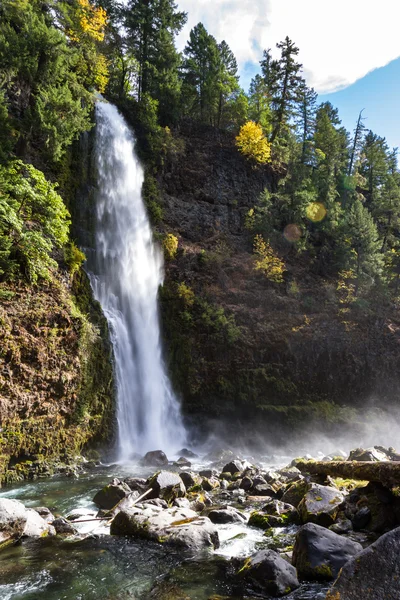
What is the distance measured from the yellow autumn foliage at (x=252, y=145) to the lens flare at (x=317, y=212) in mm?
6137

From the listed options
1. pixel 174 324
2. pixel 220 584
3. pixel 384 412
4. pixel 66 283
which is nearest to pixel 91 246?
pixel 66 283

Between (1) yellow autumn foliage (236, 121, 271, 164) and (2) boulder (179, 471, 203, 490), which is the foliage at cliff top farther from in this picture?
(1) yellow autumn foliage (236, 121, 271, 164)

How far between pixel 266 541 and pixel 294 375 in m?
16.1

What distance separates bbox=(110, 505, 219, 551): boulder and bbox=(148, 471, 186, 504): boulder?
1.22m

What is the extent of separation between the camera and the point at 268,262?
86.4 feet

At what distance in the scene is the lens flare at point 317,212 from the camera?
1194 inches

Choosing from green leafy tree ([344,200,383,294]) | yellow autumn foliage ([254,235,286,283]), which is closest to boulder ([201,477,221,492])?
yellow autumn foliage ([254,235,286,283])

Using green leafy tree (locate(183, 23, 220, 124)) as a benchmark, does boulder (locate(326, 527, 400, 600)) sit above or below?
below

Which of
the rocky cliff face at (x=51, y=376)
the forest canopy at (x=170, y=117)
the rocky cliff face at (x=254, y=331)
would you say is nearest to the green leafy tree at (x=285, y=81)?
the forest canopy at (x=170, y=117)

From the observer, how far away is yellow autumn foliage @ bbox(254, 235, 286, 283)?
2583 centimetres

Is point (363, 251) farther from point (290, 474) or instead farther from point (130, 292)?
point (290, 474)

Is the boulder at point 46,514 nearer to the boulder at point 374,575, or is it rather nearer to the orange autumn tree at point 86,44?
the boulder at point 374,575

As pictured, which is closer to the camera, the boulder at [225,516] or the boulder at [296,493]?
the boulder at [225,516]

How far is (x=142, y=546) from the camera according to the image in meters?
6.68
